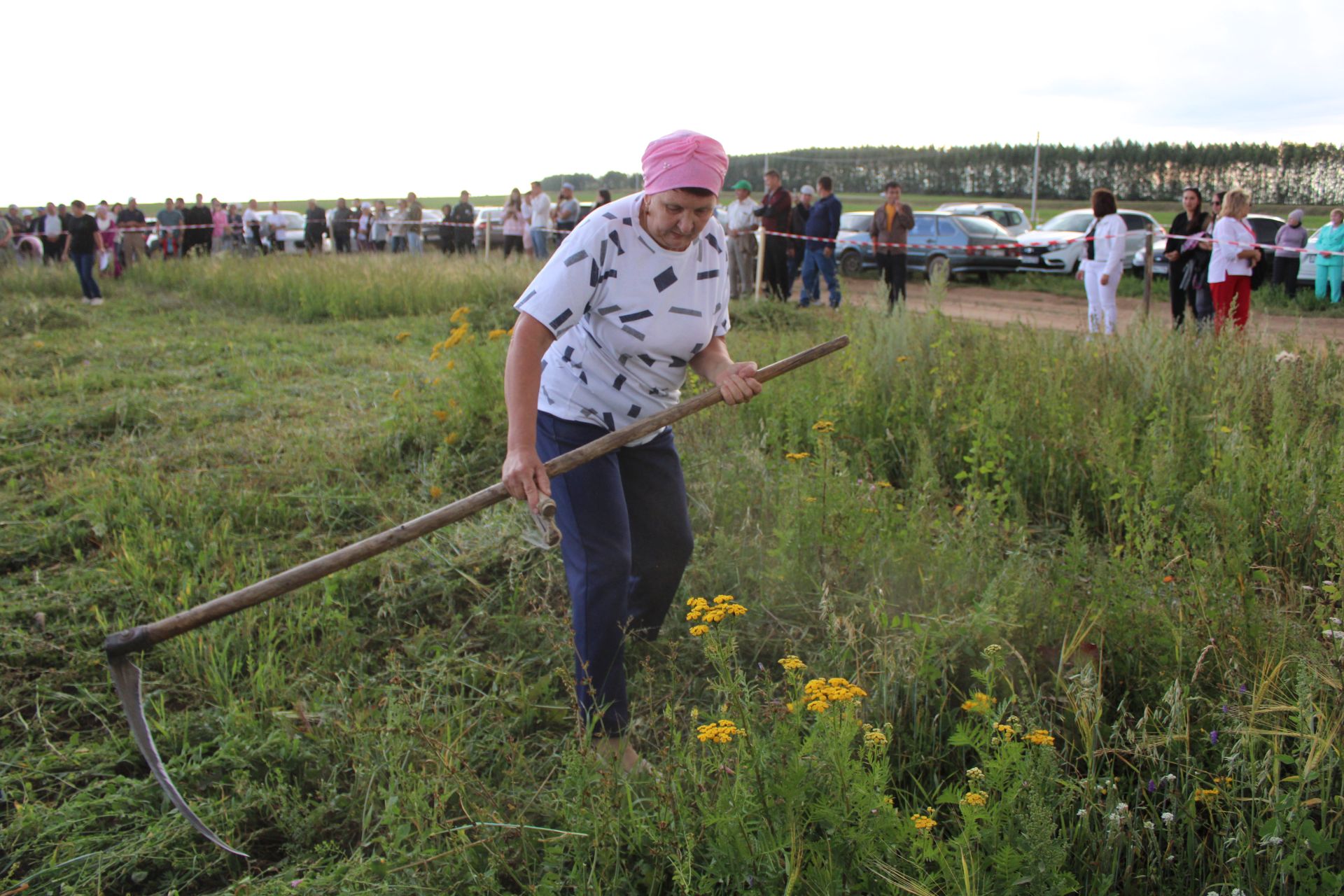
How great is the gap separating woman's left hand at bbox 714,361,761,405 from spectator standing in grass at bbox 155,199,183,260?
20.9m

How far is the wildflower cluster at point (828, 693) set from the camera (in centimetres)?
201

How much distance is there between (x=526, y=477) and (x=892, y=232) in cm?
1070

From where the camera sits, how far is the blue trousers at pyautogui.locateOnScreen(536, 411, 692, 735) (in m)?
2.73

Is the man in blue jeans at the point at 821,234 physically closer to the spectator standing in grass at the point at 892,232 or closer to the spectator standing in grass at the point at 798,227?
the spectator standing in grass at the point at 798,227

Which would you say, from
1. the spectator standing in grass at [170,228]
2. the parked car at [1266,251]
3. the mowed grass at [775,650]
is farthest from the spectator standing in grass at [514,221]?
the mowed grass at [775,650]

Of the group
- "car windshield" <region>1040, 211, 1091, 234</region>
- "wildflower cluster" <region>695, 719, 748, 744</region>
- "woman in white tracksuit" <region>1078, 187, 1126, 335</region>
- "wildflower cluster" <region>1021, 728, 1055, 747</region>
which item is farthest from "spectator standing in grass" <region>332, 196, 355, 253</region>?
Result: "wildflower cluster" <region>1021, 728, 1055, 747</region>

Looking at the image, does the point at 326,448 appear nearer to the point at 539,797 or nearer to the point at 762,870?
the point at 539,797

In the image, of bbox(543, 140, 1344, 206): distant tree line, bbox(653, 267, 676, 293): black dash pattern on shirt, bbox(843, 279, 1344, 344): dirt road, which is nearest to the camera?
bbox(653, 267, 676, 293): black dash pattern on shirt

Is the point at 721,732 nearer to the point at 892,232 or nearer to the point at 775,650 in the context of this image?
the point at 775,650

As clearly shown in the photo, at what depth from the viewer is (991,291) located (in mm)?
16047

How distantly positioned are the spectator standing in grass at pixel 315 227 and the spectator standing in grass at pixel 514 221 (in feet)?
19.5

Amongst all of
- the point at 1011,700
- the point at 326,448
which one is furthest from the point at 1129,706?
the point at 326,448

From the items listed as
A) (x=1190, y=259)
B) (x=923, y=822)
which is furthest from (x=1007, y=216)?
(x=923, y=822)

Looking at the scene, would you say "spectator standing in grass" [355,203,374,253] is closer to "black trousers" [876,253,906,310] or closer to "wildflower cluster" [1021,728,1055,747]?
"black trousers" [876,253,906,310]
